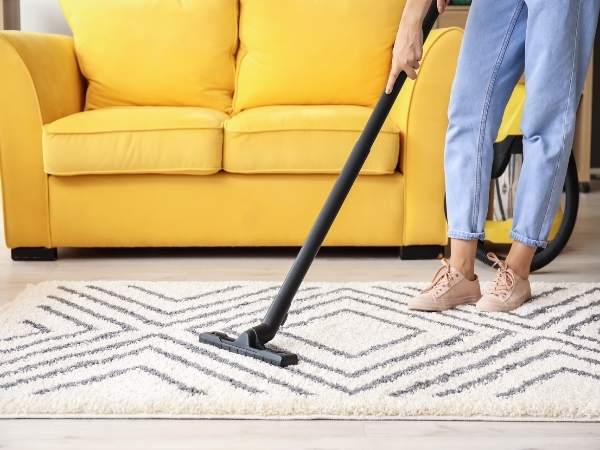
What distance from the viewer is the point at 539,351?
1667 millimetres

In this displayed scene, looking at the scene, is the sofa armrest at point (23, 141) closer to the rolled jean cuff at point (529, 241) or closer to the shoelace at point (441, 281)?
Answer: the shoelace at point (441, 281)

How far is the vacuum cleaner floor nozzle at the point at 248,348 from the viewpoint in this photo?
156cm

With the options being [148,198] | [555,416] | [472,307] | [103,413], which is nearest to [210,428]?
[103,413]

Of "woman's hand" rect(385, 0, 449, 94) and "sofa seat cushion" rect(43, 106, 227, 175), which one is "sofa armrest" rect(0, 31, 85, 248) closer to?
"sofa seat cushion" rect(43, 106, 227, 175)

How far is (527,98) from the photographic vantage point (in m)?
1.93

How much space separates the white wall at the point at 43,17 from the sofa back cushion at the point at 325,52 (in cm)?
91

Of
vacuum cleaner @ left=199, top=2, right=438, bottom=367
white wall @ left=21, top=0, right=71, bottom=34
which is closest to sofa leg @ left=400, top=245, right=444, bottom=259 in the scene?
vacuum cleaner @ left=199, top=2, right=438, bottom=367

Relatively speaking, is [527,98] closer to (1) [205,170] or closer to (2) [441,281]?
(2) [441,281]

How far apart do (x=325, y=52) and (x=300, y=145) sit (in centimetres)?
55

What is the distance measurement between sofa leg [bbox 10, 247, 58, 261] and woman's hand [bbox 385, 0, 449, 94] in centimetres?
129

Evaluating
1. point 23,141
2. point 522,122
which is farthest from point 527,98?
point 23,141

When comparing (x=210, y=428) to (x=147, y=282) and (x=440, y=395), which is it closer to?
(x=440, y=395)

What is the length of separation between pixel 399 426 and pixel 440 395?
0.13 m

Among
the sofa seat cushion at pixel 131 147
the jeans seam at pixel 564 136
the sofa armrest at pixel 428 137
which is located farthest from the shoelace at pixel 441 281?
the sofa seat cushion at pixel 131 147
